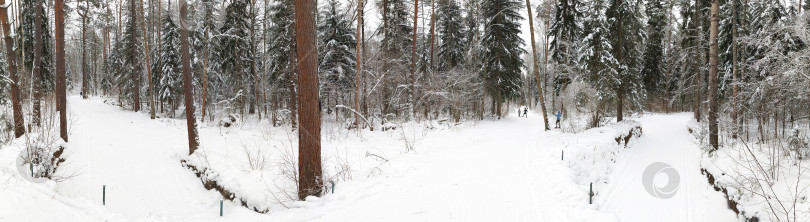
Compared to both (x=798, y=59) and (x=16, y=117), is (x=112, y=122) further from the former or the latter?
(x=798, y=59)

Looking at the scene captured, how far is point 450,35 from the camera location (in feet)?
88.7

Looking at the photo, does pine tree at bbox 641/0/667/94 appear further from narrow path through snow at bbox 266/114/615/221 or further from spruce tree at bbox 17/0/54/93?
spruce tree at bbox 17/0/54/93

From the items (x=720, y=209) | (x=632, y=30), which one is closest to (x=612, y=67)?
(x=632, y=30)

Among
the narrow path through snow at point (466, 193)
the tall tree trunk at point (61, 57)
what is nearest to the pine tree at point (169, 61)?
the tall tree trunk at point (61, 57)

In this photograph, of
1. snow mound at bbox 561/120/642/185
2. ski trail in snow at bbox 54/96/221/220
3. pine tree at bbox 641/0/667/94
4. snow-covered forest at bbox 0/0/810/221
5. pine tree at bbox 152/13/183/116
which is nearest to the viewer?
snow-covered forest at bbox 0/0/810/221

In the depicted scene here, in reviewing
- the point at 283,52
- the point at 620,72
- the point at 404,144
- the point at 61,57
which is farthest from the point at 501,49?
the point at 61,57

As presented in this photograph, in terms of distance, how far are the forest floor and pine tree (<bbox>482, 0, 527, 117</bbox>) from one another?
38.2 feet

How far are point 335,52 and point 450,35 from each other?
382 inches

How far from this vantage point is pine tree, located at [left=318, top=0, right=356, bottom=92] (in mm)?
21484

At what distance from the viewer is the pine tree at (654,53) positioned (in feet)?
99.0

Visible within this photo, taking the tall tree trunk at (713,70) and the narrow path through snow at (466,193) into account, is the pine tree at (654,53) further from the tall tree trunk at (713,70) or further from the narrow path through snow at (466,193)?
the narrow path through snow at (466,193)

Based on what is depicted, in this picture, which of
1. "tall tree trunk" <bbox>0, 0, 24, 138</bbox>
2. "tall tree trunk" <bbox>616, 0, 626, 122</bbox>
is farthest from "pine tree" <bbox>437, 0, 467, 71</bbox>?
"tall tree trunk" <bbox>0, 0, 24, 138</bbox>

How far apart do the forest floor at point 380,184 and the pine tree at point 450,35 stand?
50.2 ft

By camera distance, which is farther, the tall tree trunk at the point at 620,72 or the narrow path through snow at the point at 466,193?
the tall tree trunk at the point at 620,72
